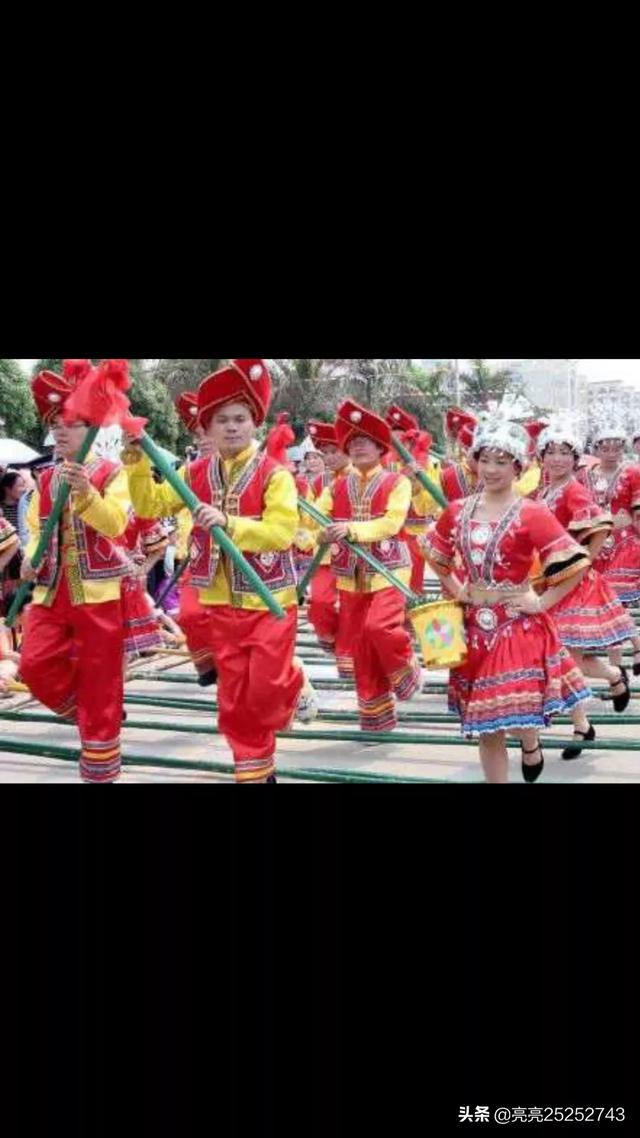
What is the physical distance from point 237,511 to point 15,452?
2.41m

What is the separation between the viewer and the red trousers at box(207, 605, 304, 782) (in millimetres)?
4312

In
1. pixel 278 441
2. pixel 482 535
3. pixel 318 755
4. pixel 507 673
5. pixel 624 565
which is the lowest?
pixel 318 755

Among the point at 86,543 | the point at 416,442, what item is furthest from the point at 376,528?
the point at 86,543

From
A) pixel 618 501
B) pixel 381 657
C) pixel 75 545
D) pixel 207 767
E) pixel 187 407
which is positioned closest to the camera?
pixel 75 545

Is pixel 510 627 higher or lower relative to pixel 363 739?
higher

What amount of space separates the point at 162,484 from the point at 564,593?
170cm

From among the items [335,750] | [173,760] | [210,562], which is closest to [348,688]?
[335,750]

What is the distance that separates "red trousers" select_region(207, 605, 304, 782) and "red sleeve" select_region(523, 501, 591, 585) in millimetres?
892

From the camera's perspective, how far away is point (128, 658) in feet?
19.9

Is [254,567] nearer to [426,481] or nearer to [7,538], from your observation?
[426,481]

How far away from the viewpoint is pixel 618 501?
288 inches

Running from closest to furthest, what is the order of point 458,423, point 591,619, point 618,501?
point 591,619 → point 618,501 → point 458,423

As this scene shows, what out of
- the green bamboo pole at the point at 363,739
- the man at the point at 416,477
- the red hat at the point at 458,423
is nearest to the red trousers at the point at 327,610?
the man at the point at 416,477

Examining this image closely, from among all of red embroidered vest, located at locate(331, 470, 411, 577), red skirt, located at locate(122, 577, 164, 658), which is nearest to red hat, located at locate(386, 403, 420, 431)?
red embroidered vest, located at locate(331, 470, 411, 577)
